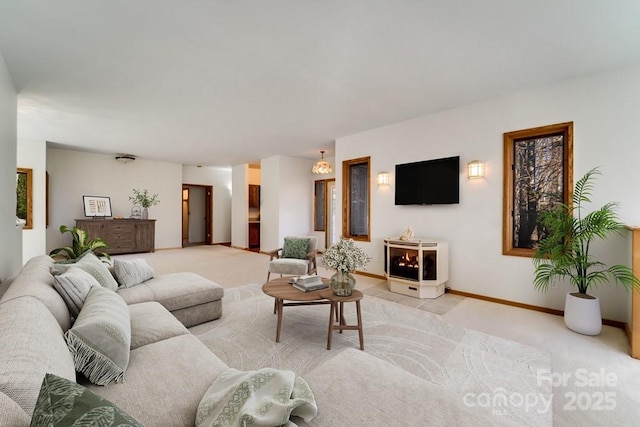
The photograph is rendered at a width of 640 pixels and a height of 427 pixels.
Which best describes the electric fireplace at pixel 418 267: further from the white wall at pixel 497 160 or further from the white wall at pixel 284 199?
the white wall at pixel 284 199

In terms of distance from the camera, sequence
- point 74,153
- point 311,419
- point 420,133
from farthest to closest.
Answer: point 74,153
point 420,133
point 311,419

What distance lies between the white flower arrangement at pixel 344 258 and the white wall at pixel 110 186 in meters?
7.42

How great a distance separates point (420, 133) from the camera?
4344 millimetres

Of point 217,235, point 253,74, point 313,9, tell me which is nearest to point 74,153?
point 217,235

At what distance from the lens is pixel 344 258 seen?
2406 millimetres

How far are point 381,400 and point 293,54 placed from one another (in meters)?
2.74

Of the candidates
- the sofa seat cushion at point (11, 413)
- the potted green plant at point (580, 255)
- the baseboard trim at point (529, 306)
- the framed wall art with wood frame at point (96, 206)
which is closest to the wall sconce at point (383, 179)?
the baseboard trim at point (529, 306)

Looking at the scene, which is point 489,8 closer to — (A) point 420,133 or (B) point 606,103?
(B) point 606,103

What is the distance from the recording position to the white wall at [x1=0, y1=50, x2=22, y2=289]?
2.64 meters

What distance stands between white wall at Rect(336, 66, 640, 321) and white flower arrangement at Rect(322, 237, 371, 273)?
7.29 feet

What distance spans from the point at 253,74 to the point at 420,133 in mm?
2694

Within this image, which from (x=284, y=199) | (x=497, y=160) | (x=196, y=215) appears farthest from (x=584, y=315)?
(x=196, y=215)

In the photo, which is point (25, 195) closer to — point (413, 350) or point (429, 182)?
point (413, 350)

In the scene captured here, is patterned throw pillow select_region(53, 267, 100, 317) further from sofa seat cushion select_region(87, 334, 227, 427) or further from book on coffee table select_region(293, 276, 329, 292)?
book on coffee table select_region(293, 276, 329, 292)
